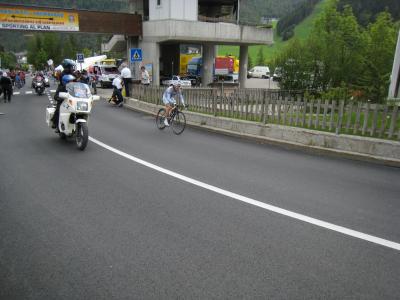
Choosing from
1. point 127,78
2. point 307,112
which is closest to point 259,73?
point 127,78

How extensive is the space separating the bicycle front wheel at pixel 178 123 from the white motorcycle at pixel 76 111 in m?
3.50

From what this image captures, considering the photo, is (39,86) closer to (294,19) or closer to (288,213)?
(288,213)

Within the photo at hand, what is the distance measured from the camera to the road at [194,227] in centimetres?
336

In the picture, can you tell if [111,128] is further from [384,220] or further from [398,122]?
[384,220]

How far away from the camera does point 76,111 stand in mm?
8836

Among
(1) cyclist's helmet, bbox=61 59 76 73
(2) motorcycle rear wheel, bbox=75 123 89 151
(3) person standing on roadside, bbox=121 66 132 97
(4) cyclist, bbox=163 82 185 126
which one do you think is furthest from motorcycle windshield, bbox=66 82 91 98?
(3) person standing on roadside, bbox=121 66 132 97

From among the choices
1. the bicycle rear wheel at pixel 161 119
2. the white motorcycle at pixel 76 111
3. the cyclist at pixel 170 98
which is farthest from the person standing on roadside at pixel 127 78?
the white motorcycle at pixel 76 111

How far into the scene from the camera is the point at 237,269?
359cm

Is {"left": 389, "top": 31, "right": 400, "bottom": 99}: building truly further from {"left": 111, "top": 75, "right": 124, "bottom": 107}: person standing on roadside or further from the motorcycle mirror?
{"left": 111, "top": 75, "right": 124, "bottom": 107}: person standing on roadside

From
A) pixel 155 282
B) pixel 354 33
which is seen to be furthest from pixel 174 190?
pixel 354 33

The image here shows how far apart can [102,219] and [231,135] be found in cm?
759

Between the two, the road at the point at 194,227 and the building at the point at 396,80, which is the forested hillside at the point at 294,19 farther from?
the road at the point at 194,227

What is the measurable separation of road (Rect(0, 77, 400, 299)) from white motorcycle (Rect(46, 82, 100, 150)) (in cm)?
76

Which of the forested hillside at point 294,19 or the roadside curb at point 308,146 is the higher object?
the forested hillside at point 294,19
